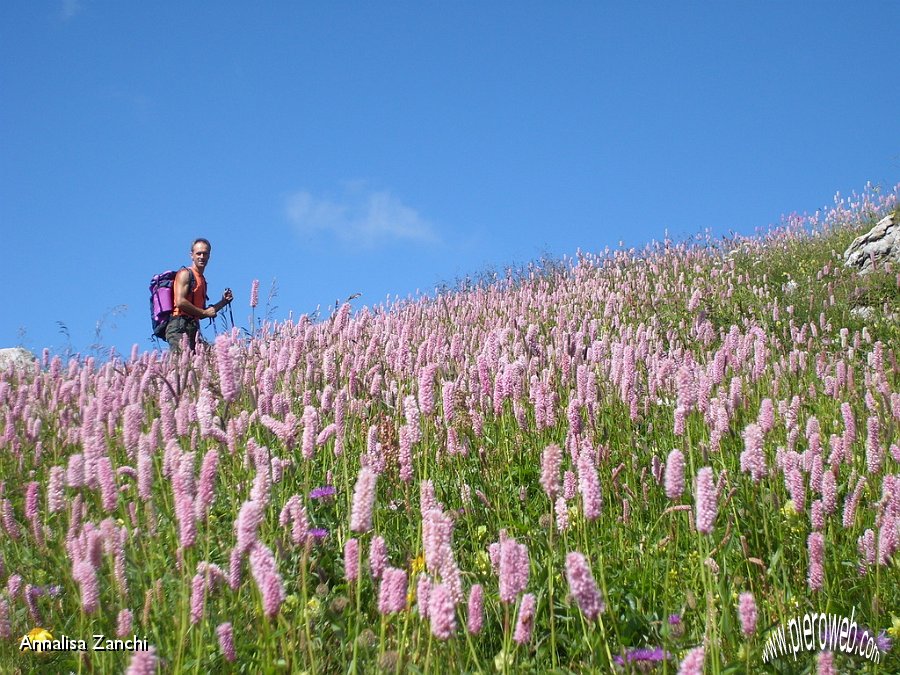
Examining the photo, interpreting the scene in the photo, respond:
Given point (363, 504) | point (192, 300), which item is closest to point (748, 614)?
point (363, 504)

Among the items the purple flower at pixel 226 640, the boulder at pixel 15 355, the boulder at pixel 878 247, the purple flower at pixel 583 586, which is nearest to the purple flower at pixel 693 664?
the purple flower at pixel 583 586

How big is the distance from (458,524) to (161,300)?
714 centimetres

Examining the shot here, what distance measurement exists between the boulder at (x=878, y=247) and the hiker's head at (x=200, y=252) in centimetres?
968

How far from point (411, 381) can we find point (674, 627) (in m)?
3.73

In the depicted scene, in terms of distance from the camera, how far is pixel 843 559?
131 inches

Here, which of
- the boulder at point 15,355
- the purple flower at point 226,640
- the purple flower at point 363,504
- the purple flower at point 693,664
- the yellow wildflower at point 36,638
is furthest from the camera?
the boulder at point 15,355

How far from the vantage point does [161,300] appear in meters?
9.76

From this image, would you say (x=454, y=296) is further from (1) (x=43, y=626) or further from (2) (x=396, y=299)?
(1) (x=43, y=626)

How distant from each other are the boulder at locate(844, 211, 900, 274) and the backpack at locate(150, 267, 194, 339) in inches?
399

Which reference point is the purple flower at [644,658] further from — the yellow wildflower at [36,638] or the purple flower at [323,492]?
the yellow wildflower at [36,638]

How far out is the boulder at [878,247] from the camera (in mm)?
11766

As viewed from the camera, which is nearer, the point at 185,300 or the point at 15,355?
the point at 185,300

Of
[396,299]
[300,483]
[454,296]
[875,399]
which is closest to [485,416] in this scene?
[300,483]

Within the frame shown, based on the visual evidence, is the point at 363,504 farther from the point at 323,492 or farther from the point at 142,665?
the point at 323,492
